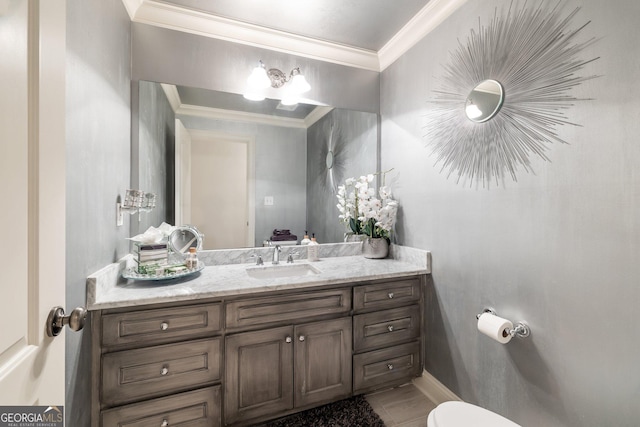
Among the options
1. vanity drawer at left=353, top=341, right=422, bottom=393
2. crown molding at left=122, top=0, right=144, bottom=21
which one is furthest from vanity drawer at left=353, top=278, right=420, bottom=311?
crown molding at left=122, top=0, right=144, bottom=21

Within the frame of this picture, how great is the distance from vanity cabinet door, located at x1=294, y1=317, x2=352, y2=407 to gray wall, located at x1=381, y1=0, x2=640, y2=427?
0.62 m

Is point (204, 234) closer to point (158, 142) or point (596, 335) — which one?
point (158, 142)

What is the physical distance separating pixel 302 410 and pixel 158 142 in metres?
1.88

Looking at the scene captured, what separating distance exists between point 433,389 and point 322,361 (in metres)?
0.78

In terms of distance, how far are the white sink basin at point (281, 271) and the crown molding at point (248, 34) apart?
1.58 metres

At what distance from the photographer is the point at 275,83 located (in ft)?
6.63

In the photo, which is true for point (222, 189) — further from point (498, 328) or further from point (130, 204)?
point (498, 328)

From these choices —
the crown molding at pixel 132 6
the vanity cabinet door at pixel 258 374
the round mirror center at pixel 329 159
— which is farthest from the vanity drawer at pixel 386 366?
the crown molding at pixel 132 6

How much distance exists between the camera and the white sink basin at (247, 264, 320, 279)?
1.87 metres

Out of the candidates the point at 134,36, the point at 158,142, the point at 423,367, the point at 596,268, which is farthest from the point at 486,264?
the point at 134,36

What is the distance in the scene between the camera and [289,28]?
6.39 ft

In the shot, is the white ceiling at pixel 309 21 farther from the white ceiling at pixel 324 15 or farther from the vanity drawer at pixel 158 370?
the vanity drawer at pixel 158 370

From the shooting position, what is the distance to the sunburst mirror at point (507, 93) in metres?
1.13

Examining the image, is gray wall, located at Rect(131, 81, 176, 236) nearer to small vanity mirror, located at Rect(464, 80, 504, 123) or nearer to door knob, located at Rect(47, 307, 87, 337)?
door knob, located at Rect(47, 307, 87, 337)
